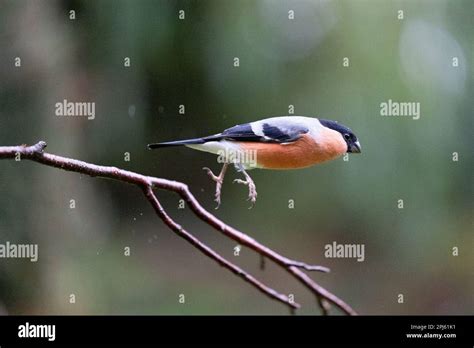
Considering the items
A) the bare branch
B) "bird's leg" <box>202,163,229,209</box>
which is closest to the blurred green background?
"bird's leg" <box>202,163,229,209</box>

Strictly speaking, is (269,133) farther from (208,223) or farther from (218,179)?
(208,223)

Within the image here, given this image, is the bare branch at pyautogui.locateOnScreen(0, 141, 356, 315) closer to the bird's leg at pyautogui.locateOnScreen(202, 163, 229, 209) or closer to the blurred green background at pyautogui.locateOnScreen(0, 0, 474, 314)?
the bird's leg at pyautogui.locateOnScreen(202, 163, 229, 209)

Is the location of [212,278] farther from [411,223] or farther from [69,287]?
[411,223]

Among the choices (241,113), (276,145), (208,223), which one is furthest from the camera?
(241,113)

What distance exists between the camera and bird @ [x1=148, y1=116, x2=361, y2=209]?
1356mm

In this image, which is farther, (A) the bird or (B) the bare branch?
(A) the bird

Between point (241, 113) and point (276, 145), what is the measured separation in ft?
1.15

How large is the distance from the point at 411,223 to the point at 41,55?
4.75 ft

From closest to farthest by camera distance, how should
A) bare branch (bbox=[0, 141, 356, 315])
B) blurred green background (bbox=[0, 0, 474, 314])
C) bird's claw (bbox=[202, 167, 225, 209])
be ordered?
bare branch (bbox=[0, 141, 356, 315]) → bird's claw (bbox=[202, 167, 225, 209]) → blurred green background (bbox=[0, 0, 474, 314])

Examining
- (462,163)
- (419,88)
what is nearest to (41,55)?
(419,88)

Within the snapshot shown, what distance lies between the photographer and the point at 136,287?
1.98m

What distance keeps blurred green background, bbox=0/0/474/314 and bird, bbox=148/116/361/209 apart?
315 mm

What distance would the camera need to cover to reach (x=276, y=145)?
54.8 inches

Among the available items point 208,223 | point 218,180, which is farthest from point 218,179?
point 208,223
